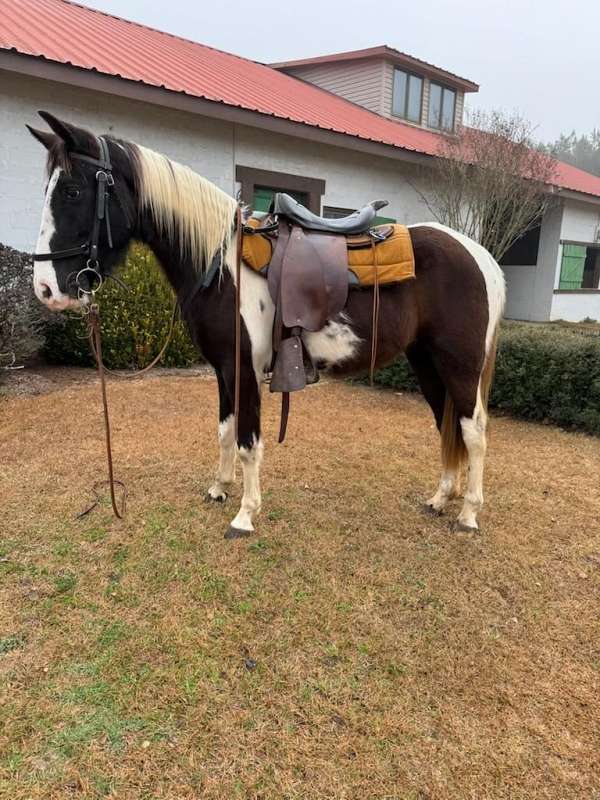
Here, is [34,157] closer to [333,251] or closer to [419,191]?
[333,251]

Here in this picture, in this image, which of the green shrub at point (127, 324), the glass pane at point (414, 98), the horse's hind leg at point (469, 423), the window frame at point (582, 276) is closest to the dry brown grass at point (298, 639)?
the horse's hind leg at point (469, 423)

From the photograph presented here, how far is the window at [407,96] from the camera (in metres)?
13.3

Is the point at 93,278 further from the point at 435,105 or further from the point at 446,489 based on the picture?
the point at 435,105

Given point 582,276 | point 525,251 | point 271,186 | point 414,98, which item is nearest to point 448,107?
point 414,98

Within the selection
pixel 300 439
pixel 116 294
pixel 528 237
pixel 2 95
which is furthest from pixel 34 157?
pixel 528 237

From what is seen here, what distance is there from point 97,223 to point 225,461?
156 cm

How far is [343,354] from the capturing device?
290 centimetres

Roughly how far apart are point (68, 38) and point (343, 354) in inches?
298

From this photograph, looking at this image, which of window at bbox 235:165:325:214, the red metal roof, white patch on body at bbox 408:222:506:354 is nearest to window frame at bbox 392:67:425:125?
the red metal roof

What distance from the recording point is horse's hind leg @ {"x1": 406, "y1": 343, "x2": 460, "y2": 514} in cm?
330

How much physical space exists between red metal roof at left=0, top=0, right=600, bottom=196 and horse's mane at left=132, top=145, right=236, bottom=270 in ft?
15.8

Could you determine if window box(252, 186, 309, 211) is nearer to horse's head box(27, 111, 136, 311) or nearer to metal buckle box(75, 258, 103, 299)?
horse's head box(27, 111, 136, 311)

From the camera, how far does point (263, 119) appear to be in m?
7.83

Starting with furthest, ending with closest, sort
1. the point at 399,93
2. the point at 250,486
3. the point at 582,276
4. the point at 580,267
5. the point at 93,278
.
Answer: the point at 582,276 → the point at 580,267 → the point at 399,93 → the point at 250,486 → the point at 93,278
